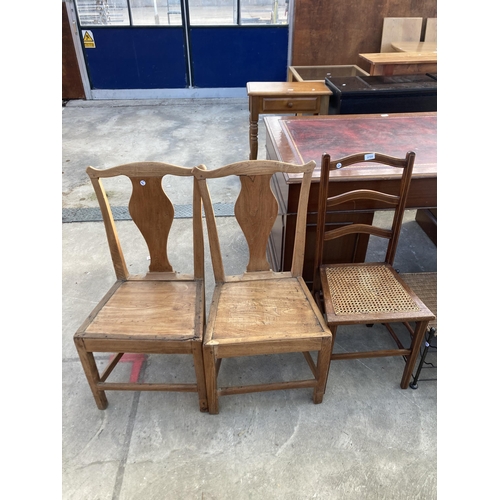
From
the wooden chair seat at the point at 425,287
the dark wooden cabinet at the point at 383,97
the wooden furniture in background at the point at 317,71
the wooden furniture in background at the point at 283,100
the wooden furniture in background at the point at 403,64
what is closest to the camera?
the wooden chair seat at the point at 425,287

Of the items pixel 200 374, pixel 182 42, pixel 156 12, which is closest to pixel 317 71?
pixel 182 42

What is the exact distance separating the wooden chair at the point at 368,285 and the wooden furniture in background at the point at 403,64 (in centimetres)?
256

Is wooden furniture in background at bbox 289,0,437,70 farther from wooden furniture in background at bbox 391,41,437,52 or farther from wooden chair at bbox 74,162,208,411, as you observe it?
wooden chair at bbox 74,162,208,411

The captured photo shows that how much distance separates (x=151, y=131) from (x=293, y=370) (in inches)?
151

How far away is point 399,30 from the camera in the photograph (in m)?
5.03

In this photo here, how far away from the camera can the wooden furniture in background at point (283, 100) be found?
294 centimetres

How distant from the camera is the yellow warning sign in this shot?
540 cm

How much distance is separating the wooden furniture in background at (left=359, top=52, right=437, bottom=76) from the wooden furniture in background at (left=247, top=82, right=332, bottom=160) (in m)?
1.04

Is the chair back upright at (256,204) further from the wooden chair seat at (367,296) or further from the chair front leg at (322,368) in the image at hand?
the chair front leg at (322,368)

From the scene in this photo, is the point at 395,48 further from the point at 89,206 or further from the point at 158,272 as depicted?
the point at 158,272

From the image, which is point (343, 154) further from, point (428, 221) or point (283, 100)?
point (283, 100)

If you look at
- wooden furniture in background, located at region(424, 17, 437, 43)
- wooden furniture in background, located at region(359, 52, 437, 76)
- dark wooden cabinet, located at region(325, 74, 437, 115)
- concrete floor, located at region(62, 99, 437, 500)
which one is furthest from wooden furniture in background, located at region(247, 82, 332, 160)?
wooden furniture in background, located at region(424, 17, 437, 43)

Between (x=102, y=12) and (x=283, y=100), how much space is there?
401 centimetres

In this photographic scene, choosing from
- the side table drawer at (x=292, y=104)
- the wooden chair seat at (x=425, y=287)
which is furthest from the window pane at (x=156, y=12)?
the wooden chair seat at (x=425, y=287)
